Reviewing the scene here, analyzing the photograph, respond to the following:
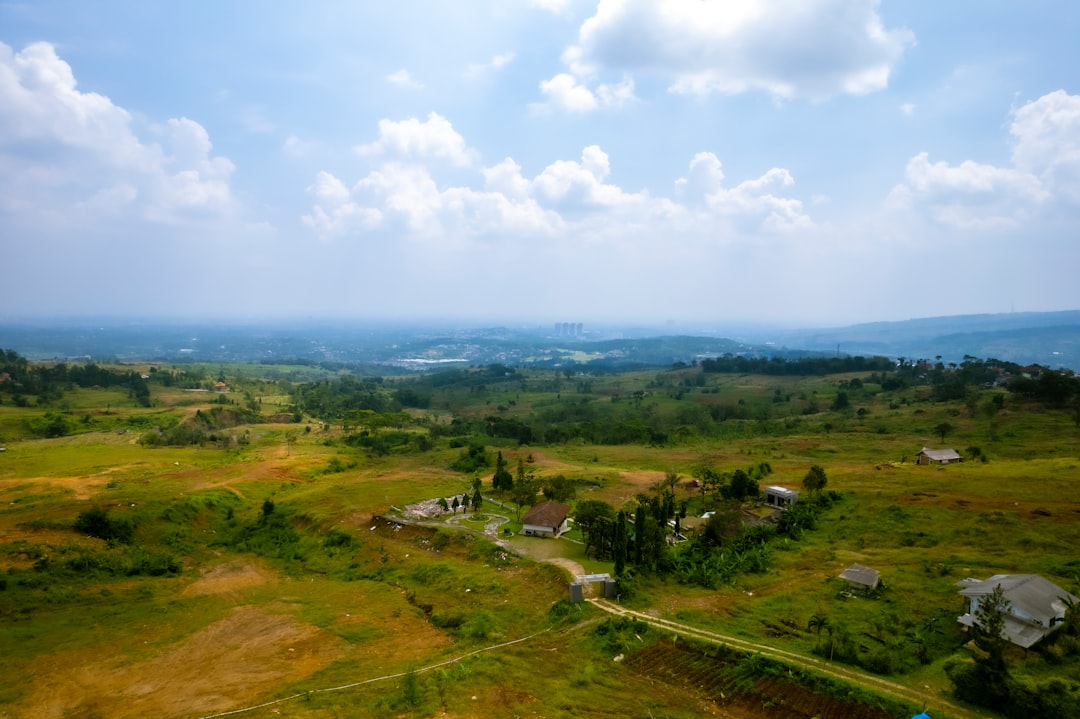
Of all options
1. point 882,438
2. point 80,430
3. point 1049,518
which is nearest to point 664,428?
point 882,438

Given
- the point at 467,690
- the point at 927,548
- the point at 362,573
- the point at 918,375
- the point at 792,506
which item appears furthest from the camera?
the point at 918,375

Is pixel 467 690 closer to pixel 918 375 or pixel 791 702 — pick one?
pixel 791 702

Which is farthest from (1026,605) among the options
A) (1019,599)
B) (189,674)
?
(189,674)

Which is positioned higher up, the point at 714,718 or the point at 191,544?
the point at 714,718

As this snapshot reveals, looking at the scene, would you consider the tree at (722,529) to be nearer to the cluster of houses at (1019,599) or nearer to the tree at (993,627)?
the cluster of houses at (1019,599)

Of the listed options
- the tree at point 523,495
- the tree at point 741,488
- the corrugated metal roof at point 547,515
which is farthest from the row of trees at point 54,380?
the tree at point 741,488

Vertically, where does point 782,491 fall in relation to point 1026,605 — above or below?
below

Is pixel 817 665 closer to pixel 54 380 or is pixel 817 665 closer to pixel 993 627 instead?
pixel 993 627

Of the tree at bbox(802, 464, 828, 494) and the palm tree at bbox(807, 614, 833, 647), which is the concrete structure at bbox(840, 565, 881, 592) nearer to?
the palm tree at bbox(807, 614, 833, 647)
